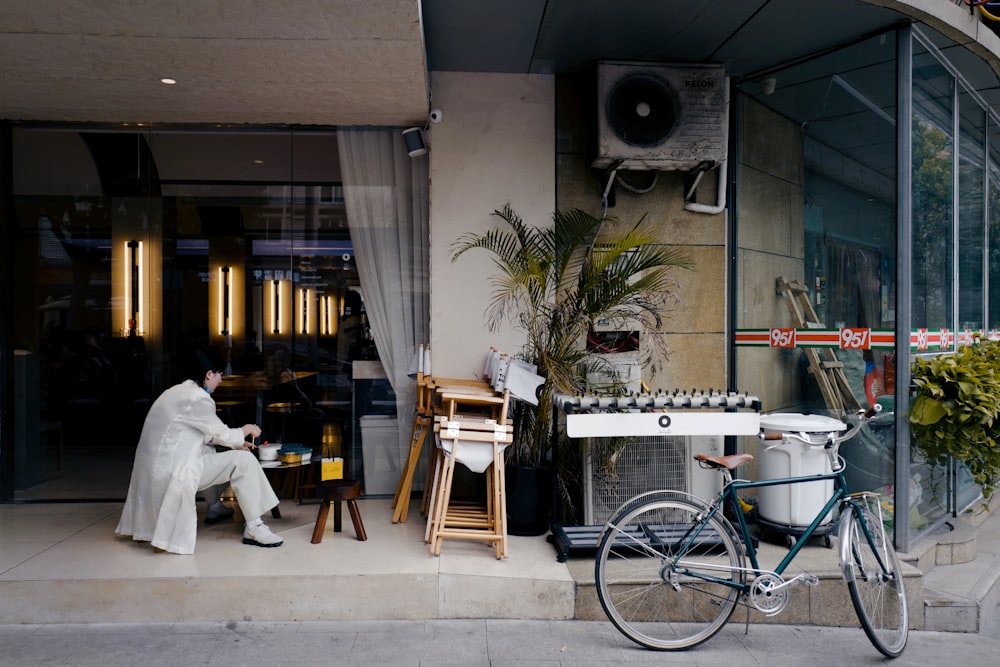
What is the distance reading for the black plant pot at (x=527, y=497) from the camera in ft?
15.8

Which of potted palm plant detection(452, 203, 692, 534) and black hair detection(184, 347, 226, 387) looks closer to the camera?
potted palm plant detection(452, 203, 692, 534)

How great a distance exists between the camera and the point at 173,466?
14.8 feet

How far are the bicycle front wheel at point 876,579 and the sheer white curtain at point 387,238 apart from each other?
343cm

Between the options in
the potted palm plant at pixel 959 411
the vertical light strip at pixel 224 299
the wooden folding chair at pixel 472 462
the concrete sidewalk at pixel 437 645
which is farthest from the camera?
the vertical light strip at pixel 224 299

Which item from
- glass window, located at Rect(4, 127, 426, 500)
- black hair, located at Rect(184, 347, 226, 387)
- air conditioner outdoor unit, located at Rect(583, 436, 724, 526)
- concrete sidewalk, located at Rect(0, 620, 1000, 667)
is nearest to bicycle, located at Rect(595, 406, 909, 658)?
concrete sidewalk, located at Rect(0, 620, 1000, 667)

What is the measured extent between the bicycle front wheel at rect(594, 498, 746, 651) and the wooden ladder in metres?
1.73

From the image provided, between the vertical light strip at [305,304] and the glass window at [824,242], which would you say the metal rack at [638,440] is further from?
the vertical light strip at [305,304]

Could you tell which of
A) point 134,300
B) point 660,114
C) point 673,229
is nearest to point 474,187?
point 660,114

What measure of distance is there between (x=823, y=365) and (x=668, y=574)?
224 centimetres

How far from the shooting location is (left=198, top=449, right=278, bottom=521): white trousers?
4.58 meters

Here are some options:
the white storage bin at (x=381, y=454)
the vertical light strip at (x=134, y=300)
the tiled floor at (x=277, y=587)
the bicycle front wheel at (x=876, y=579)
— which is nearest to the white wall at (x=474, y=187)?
the white storage bin at (x=381, y=454)

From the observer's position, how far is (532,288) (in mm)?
5148

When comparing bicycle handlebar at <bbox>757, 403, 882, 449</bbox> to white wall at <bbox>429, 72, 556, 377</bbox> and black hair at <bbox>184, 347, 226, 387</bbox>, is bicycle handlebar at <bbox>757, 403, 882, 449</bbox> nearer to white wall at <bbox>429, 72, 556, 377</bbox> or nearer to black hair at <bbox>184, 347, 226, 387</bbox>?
white wall at <bbox>429, 72, 556, 377</bbox>

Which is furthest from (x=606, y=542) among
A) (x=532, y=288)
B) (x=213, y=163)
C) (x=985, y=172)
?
(x=985, y=172)
